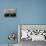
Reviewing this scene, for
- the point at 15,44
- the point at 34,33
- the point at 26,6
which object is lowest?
the point at 15,44

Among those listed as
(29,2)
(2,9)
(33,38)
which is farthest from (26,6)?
(33,38)

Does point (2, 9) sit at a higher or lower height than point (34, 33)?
higher

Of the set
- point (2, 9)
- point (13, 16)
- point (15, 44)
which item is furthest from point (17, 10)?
point (15, 44)

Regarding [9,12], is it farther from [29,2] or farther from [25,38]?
[25,38]

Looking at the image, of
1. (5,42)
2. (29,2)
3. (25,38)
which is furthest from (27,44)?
(29,2)

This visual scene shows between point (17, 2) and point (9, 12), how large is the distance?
0.32 meters

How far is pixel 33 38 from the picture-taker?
9.82ft

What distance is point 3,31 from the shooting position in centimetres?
315

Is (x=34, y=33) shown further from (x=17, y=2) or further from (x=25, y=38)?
(x=17, y=2)

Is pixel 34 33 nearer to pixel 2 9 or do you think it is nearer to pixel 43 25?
pixel 43 25

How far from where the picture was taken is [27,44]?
2975 millimetres

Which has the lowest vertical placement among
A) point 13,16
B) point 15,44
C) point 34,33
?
point 15,44

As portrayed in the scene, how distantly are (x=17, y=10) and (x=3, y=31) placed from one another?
0.62 meters

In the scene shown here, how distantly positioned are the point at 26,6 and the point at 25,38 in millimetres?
780
